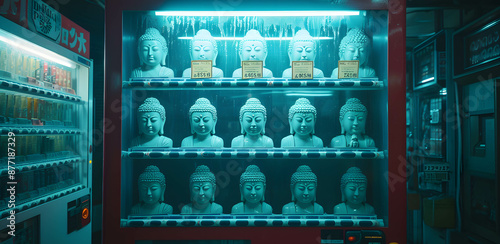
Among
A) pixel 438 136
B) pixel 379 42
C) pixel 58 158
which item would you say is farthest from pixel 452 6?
pixel 58 158

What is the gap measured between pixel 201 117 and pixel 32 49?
1906 millimetres

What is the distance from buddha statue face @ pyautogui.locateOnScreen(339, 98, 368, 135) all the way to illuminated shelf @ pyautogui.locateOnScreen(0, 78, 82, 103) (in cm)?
300

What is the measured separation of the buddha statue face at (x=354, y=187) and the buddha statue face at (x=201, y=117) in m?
1.36

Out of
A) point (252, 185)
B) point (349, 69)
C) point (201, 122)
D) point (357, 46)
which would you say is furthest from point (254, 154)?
point (357, 46)

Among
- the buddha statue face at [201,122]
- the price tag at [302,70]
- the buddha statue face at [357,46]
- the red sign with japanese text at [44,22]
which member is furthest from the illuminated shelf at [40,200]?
the buddha statue face at [357,46]

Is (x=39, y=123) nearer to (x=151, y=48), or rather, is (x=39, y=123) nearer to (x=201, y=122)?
(x=151, y=48)

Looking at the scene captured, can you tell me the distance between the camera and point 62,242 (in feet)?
11.2

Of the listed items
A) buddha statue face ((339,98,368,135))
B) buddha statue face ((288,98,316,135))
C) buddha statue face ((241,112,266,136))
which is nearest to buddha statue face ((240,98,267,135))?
buddha statue face ((241,112,266,136))

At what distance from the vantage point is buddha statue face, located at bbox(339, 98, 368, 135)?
2.95 metres

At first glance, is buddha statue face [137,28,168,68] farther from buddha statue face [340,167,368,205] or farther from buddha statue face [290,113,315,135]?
buddha statue face [340,167,368,205]

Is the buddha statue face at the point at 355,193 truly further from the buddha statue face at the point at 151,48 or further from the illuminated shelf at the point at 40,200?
the illuminated shelf at the point at 40,200

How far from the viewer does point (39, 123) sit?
3.57m


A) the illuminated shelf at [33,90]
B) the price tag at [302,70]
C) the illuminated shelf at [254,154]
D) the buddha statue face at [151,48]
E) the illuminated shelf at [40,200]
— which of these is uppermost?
the buddha statue face at [151,48]

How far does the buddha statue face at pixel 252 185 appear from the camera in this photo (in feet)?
9.55
